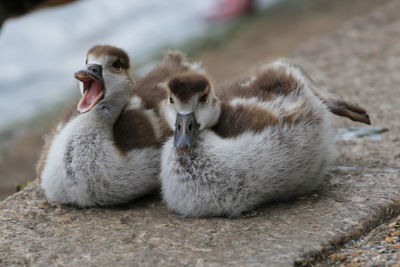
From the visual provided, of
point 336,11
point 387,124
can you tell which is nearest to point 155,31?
point 336,11

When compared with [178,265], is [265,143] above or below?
above

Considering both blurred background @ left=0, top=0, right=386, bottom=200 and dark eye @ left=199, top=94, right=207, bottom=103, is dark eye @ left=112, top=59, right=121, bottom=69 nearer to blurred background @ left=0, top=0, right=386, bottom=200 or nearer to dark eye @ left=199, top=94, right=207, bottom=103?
dark eye @ left=199, top=94, right=207, bottom=103

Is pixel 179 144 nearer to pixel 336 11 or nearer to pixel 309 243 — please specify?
pixel 309 243

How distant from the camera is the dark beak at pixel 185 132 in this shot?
357 cm

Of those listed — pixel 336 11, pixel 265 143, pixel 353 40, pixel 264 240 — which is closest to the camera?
pixel 264 240

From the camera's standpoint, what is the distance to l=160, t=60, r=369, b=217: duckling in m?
3.61

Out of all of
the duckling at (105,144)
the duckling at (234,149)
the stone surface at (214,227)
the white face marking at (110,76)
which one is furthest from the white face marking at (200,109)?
the stone surface at (214,227)

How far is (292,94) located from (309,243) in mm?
944

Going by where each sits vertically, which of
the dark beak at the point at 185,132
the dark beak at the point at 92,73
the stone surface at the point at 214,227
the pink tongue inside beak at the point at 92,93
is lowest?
the stone surface at the point at 214,227

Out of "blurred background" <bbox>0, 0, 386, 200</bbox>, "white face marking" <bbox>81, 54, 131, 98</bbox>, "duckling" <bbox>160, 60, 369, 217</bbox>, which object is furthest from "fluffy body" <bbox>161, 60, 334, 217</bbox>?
"blurred background" <bbox>0, 0, 386, 200</bbox>

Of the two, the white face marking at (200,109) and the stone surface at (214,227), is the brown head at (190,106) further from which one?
the stone surface at (214,227)

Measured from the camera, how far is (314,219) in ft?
12.0

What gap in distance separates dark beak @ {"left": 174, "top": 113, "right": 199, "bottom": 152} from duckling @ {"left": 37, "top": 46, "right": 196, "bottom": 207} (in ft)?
1.36

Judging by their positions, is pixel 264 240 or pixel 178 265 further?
pixel 264 240
